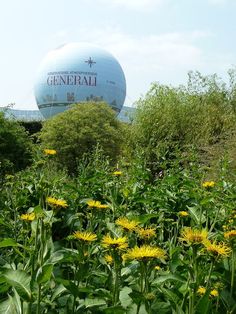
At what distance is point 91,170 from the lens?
5203 mm

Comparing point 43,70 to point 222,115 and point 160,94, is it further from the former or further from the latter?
point 222,115

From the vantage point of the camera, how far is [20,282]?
191 cm

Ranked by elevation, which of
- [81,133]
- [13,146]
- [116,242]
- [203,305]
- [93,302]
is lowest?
[81,133]

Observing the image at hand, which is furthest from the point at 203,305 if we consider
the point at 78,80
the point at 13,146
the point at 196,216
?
the point at 78,80

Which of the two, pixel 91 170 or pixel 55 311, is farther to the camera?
pixel 91 170

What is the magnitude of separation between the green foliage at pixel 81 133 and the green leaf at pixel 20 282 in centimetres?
2181

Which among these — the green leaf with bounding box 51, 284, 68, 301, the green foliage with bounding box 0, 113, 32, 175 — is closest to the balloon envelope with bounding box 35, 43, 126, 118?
the green foliage with bounding box 0, 113, 32, 175

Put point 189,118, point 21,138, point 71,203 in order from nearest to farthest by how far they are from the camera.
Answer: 1. point 71,203
2. point 21,138
3. point 189,118

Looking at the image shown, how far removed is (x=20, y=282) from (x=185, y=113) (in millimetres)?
20178

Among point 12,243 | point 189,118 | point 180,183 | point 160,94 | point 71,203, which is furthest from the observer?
point 160,94

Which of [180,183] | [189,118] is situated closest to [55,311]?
[180,183]

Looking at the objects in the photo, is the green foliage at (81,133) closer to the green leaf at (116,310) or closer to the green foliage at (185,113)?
the green foliage at (185,113)

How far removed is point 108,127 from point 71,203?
2210cm

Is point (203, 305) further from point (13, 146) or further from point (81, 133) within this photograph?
point (81, 133)
